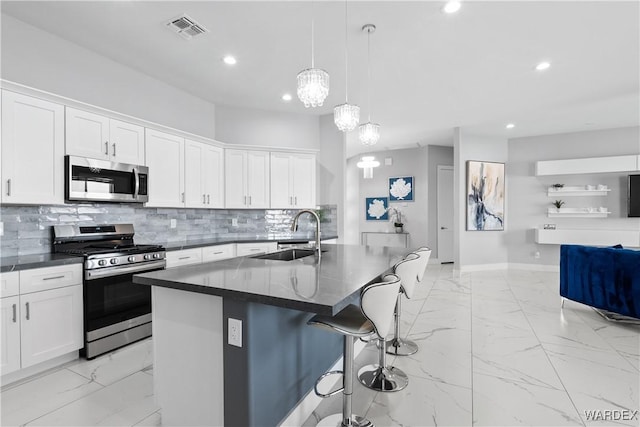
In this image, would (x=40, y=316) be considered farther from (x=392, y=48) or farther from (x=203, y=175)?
(x=392, y=48)

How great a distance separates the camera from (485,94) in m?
4.53

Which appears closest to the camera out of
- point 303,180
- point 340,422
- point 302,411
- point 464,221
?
point 340,422

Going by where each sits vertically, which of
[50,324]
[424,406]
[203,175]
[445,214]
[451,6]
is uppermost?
[451,6]

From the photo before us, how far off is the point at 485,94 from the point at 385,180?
3947 millimetres

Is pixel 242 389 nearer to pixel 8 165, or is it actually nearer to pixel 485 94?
pixel 8 165

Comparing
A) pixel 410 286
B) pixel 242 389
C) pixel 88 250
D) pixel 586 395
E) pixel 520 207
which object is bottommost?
pixel 586 395

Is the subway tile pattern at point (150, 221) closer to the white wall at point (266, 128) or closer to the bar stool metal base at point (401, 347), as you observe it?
the white wall at point (266, 128)

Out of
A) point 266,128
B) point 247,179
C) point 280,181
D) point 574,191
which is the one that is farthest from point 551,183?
point 247,179

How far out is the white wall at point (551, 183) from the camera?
6.12 metres

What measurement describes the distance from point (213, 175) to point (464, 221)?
16.5 feet

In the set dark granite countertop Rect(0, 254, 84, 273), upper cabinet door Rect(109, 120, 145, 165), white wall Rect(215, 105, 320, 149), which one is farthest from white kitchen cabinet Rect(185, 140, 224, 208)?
dark granite countertop Rect(0, 254, 84, 273)

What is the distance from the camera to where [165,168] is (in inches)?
149

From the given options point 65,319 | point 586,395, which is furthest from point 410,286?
point 65,319

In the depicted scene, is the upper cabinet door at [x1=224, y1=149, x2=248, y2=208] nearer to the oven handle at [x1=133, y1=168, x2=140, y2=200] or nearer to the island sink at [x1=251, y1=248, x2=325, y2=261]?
the oven handle at [x1=133, y1=168, x2=140, y2=200]
